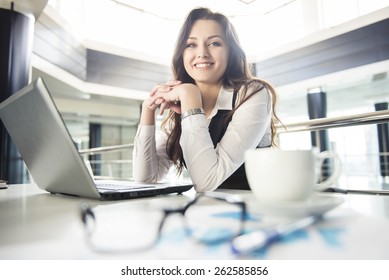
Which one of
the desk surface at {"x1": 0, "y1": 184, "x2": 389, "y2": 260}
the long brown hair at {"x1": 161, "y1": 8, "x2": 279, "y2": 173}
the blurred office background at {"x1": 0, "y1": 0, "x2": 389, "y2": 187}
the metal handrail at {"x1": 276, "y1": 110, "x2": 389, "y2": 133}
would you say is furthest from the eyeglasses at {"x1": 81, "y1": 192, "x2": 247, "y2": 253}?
the blurred office background at {"x1": 0, "y1": 0, "x2": 389, "y2": 187}

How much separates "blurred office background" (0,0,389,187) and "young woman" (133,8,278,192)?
0.85 metres

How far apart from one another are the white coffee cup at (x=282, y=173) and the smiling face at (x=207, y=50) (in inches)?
18.0

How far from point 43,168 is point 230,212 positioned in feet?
0.85

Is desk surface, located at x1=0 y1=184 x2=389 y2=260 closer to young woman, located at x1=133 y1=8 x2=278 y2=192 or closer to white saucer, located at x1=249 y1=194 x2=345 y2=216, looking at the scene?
Result: white saucer, located at x1=249 y1=194 x2=345 y2=216

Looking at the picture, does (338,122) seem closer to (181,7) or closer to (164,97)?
(164,97)

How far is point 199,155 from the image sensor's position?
0.40 meters

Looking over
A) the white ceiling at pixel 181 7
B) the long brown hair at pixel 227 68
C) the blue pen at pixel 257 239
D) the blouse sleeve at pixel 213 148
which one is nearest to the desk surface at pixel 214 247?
the blue pen at pixel 257 239

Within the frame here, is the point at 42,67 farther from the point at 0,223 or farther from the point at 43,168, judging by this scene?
the point at 0,223

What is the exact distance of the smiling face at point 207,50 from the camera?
63cm

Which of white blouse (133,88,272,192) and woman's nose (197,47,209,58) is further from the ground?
woman's nose (197,47,209,58)

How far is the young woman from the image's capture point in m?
0.40

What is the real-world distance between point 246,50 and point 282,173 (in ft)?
6.94

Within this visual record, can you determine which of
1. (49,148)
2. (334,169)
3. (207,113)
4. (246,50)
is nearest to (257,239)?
(334,169)

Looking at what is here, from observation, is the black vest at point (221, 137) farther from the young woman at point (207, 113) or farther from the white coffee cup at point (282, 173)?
the white coffee cup at point (282, 173)
